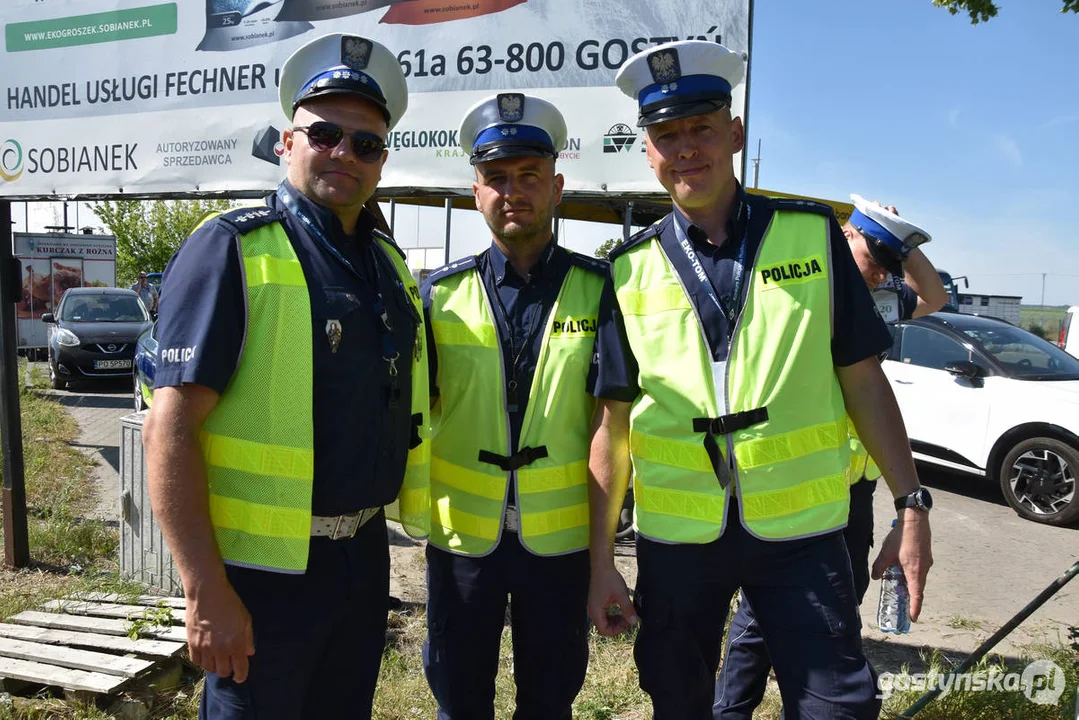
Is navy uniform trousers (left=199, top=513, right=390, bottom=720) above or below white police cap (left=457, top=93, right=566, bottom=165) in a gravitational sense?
below

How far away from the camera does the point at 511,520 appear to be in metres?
2.42

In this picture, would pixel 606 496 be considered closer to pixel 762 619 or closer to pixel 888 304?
pixel 762 619

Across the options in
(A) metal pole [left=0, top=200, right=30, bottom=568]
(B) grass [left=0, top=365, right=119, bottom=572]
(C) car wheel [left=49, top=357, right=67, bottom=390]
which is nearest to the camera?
(A) metal pole [left=0, top=200, right=30, bottom=568]

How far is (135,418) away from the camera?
4359mm

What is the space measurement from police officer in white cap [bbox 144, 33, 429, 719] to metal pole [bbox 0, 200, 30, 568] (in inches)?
135

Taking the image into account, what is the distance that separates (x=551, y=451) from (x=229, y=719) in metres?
1.13

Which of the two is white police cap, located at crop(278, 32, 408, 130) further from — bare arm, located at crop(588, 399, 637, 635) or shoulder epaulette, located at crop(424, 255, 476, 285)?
bare arm, located at crop(588, 399, 637, 635)

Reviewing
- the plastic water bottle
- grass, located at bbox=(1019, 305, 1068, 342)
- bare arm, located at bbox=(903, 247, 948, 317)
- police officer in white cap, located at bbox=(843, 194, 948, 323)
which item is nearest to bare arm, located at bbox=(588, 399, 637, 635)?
the plastic water bottle

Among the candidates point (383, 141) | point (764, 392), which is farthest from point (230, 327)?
point (764, 392)

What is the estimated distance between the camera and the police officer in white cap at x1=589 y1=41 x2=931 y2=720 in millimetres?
2018

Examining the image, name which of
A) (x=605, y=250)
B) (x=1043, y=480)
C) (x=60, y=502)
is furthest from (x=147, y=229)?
(x=1043, y=480)

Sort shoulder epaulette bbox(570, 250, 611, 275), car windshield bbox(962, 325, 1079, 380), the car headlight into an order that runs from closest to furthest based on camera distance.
A: shoulder epaulette bbox(570, 250, 611, 275) → car windshield bbox(962, 325, 1079, 380) → the car headlight

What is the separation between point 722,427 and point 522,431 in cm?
66

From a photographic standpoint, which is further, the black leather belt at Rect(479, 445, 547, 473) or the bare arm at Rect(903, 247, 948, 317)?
the bare arm at Rect(903, 247, 948, 317)
